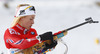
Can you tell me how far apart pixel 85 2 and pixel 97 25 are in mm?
970

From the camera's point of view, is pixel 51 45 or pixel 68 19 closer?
pixel 51 45

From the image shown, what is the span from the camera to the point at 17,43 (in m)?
1.52

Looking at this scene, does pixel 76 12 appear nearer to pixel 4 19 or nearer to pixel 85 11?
pixel 85 11

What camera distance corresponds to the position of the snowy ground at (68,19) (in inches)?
106

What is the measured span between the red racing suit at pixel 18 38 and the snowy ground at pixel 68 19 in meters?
1.01

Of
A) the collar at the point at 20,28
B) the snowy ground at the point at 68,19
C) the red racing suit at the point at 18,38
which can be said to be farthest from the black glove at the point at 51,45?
the snowy ground at the point at 68,19

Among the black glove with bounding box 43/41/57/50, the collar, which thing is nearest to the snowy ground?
the black glove with bounding box 43/41/57/50

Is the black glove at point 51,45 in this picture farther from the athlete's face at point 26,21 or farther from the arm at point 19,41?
the athlete's face at point 26,21

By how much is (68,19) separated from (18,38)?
2.18 meters

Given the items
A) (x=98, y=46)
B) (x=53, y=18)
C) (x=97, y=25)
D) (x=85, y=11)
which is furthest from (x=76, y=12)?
(x=98, y=46)

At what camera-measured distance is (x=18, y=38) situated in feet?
5.06

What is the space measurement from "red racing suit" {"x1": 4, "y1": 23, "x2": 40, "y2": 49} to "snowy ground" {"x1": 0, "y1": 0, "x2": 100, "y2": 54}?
1.01 metres

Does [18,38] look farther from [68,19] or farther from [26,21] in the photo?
[68,19]

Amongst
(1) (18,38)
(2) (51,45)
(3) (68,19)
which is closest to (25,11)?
(1) (18,38)
